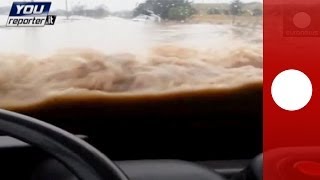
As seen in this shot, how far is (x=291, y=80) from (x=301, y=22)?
0.20m

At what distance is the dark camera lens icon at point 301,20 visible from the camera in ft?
7.09

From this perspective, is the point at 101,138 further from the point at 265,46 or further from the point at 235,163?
the point at 265,46

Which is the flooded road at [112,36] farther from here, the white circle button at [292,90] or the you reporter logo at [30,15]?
the white circle button at [292,90]

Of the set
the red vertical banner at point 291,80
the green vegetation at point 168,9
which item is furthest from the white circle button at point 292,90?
the green vegetation at point 168,9

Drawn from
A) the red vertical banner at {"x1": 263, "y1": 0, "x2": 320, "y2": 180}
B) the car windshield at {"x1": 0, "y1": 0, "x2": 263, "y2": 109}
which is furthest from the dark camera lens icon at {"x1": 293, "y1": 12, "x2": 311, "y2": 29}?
the car windshield at {"x1": 0, "y1": 0, "x2": 263, "y2": 109}

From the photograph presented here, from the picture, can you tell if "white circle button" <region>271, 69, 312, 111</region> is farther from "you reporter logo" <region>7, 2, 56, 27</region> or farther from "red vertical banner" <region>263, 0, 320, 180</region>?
"you reporter logo" <region>7, 2, 56, 27</region>

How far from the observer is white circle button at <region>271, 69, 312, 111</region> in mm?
2174

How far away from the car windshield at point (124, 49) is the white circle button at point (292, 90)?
0.16m

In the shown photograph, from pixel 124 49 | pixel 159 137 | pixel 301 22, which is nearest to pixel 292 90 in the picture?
pixel 301 22

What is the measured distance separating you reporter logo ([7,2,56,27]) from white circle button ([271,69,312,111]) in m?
0.78

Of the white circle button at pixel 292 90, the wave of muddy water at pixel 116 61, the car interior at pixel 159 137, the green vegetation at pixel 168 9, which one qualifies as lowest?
the car interior at pixel 159 137

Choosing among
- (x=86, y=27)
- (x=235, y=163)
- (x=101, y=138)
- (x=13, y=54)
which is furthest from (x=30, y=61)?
(x=235, y=163)

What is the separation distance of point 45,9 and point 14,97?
0.30 m

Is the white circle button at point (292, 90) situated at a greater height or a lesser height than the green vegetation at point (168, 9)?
lesser
